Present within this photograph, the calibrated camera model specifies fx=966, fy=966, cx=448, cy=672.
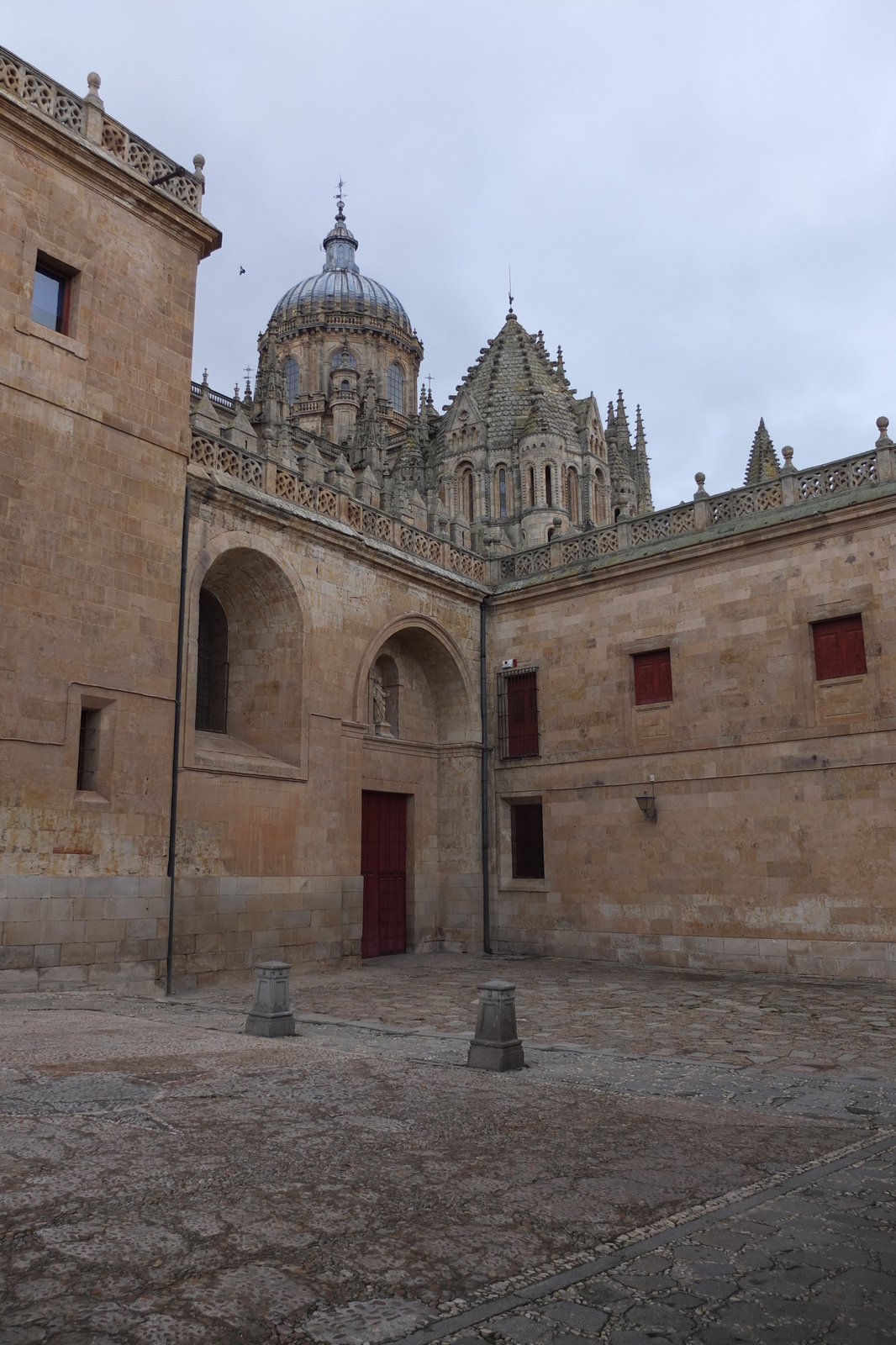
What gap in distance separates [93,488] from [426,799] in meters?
9.31

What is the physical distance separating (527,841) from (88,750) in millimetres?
9424

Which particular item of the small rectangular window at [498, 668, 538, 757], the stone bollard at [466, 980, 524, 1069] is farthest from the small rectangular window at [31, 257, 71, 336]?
the small rectangular window at [498, 668, 538, 757]

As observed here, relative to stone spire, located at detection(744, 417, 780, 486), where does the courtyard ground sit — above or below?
below

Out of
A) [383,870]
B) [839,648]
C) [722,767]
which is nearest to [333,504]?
[383,870]

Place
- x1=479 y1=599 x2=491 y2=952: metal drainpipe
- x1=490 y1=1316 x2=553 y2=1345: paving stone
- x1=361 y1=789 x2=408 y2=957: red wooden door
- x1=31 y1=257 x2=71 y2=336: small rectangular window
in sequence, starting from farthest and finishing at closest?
x1=479 y1=599 x2=491 y2=952: metal drainpipe → x1=361 y1=789 x2=408 y2=957: red wooden door → x1=31 y1=257 x2=71 y2=336: small rectangular window → x1=490 y1=1316 x2=553 y2=1345: paving stone

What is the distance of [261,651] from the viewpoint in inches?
613

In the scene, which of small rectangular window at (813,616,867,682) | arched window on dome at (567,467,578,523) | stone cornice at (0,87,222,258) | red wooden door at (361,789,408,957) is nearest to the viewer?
stone cornice at (0,87,222,258)

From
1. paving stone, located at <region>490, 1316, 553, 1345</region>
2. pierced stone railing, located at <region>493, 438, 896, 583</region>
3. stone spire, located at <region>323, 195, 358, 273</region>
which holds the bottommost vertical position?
paving stone, located at <region>490, 1316, 553, 1345</region>

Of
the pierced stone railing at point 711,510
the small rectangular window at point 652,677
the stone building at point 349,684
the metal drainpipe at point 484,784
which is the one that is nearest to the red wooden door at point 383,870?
the stone building at point 349,684

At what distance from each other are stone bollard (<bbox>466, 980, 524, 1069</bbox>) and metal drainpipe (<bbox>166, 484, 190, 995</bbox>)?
6173 mm

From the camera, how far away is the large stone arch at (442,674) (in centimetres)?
1847

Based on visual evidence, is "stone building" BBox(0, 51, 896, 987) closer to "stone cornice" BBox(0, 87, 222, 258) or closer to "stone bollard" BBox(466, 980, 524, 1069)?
"stone cornice" BBox(0, 87, 222, 258)

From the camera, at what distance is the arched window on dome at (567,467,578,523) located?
124 ft

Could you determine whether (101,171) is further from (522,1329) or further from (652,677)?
(522,1329)
